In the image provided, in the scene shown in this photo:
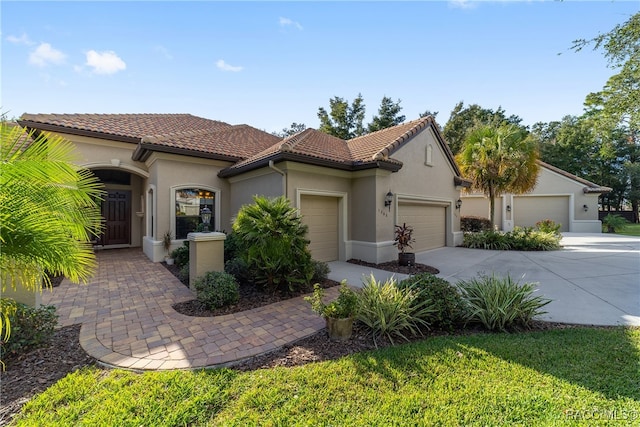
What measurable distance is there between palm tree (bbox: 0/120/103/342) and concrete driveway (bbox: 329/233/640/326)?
5.90 m

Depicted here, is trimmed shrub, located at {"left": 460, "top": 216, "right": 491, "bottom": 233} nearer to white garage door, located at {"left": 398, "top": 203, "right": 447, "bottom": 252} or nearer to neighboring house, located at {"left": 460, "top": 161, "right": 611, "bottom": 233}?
neighboring house, located at {"left": 460, "top": 161, "right": 611, "bottom": 233}

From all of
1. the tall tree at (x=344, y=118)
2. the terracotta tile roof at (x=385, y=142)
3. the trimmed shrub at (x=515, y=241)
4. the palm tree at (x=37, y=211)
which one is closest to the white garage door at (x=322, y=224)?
the terracotta tile roof at (x=385, y=142)

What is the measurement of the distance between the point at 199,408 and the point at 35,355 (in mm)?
2756

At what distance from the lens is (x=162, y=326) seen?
4512mm

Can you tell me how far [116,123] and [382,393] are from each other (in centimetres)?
1414

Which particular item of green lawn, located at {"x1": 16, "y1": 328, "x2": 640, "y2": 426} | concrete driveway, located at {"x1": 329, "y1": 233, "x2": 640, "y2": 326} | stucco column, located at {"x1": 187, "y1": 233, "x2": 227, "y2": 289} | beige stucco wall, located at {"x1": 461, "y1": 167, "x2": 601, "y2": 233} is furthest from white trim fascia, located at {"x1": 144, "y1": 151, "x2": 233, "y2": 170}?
beige stucco wall, located at {"x1": 461, "y1": 167, "x2": 601, "y2": 233}

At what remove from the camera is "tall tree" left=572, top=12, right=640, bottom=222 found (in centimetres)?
779

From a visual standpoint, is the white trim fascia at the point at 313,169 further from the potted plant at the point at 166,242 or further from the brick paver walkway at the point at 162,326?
the potted plant at the point at 166,242

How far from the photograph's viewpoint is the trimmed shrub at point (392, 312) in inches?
164

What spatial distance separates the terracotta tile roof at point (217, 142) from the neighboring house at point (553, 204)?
1958cm

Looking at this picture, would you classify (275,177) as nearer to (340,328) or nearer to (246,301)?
(246,301)

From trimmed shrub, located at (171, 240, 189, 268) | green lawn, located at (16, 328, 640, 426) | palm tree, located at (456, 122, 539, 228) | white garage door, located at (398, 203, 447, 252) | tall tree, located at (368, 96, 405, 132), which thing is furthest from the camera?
tall tree, located at (368, 96, 405, 132)

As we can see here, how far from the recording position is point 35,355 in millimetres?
3510

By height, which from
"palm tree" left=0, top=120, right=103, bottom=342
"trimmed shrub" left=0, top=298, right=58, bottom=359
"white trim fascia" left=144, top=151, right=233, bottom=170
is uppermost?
"white trim fascia" left=144, top=151, right=233, bottom=170
